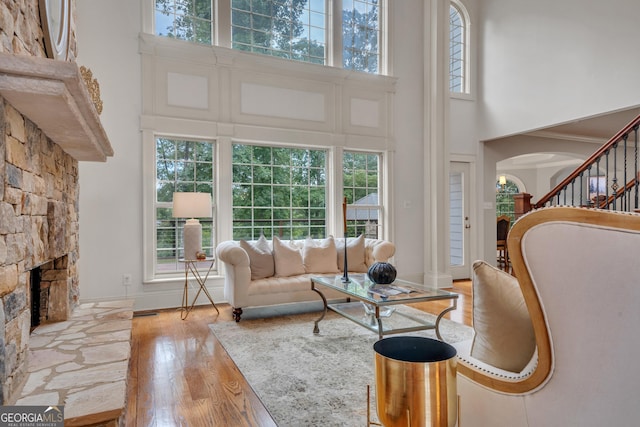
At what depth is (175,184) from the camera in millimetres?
4605

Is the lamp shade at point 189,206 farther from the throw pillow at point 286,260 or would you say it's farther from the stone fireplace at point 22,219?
the stone fireplace at point 22,219

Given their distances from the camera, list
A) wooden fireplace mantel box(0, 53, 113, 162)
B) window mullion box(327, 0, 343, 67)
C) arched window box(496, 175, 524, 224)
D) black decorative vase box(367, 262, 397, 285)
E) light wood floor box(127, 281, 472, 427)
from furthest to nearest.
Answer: arched window box(496, 175, 524, 224), window mullion box(327, 0, 343, 67), black decorative vase box(367, 262, 397, 285), light wood floor box(127, 281, 472, 427), wooden fireplace mantel box(0, 53, 113, 162)

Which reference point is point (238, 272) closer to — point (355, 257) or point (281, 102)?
point (355, 257)

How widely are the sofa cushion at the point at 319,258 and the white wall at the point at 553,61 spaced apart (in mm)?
3667

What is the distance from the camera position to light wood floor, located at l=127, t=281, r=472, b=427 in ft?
6.72

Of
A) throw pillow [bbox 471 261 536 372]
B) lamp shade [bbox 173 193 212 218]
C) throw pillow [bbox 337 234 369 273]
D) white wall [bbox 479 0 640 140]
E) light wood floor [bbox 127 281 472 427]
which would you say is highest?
white wall [bbox 479 0 640 140]

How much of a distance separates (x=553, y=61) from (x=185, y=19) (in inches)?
196

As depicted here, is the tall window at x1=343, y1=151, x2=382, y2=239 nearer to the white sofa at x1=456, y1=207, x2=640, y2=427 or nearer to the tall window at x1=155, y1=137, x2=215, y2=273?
the tall window at x1=155, y1=137, x2=215, y2=273

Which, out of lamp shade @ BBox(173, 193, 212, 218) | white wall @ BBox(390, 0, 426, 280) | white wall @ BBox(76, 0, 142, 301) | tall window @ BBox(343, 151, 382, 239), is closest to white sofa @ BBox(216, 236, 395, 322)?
lamp shade @ BBox(173, 193, 212, 218)

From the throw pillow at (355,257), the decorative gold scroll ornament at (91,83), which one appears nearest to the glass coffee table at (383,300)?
the throw pillow at (355,257)

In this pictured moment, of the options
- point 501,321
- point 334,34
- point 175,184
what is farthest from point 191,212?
point 501,321

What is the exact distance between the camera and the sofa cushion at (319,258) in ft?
14.6

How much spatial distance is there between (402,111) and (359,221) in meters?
1.82

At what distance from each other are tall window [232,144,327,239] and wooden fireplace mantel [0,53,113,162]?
2675 millimetres
